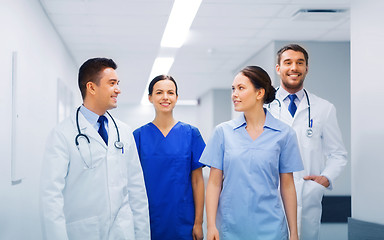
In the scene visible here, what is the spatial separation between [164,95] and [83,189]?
716mm

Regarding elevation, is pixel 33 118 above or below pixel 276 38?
below

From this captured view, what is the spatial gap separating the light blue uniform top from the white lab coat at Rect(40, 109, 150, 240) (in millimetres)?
392

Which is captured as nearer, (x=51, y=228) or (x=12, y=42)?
(x=51, y=228)

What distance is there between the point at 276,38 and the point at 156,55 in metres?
1.88

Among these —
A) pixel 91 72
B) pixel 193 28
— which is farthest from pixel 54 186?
pixel 193 28

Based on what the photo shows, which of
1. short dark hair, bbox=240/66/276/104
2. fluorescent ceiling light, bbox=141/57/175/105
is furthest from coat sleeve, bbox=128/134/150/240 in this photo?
fluorescent ceiling light, bbox=141/57/175/105

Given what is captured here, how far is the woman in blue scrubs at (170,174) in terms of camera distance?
2.20m

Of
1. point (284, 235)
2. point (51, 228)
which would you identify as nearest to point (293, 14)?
point (284, 235)

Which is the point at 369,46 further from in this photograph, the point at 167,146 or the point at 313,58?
the point at 313,58

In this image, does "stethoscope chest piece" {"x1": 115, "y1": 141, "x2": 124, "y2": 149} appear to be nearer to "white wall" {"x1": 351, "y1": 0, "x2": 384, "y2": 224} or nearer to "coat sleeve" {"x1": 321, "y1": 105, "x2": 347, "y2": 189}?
"coat sleeve" {"x1": 321, "y1": 105, "x2": 347, "y2": 189}

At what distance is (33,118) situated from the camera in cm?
351

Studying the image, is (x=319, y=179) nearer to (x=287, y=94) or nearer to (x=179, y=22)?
(x=287, y=94)

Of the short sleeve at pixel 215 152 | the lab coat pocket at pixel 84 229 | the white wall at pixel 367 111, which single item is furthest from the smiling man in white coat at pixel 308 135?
the lab coat pocket at pixel 84 229

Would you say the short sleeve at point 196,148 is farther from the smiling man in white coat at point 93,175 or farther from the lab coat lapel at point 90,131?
the lab coat lapel at point 90,131
